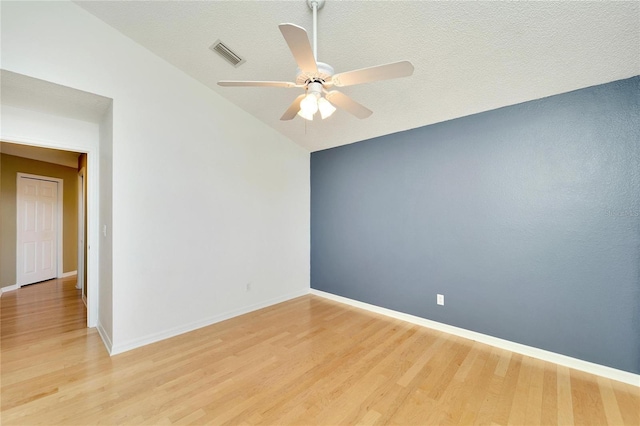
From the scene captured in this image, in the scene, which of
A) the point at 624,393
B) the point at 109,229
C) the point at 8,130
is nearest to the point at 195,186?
the point at 109,229

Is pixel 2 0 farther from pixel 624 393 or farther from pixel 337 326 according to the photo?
pixel 624 393

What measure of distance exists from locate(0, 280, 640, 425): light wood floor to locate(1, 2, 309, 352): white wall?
1.57 ft

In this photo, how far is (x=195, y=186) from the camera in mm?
3098

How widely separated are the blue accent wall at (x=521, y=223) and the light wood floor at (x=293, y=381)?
41 cm

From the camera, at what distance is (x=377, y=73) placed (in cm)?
151

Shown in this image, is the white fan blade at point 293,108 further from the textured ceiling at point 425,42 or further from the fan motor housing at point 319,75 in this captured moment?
the textured ceiling at point 425,42

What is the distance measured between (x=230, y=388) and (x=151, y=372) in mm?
767

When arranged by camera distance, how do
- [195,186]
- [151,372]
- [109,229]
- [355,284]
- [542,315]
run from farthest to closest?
[355,284] < [195,186] < [109,229] < [542,315] < [151,372]

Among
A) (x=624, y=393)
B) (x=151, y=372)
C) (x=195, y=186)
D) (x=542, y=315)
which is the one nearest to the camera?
(x=624, y=393)

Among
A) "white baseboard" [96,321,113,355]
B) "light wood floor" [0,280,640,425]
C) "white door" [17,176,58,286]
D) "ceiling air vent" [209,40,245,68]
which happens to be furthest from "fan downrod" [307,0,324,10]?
"white door" [17,176,58,286]

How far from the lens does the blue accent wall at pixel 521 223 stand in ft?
7.10

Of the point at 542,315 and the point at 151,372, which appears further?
the point at 542,315

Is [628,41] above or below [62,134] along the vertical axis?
above

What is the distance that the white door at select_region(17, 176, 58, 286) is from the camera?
4602 millimetres
